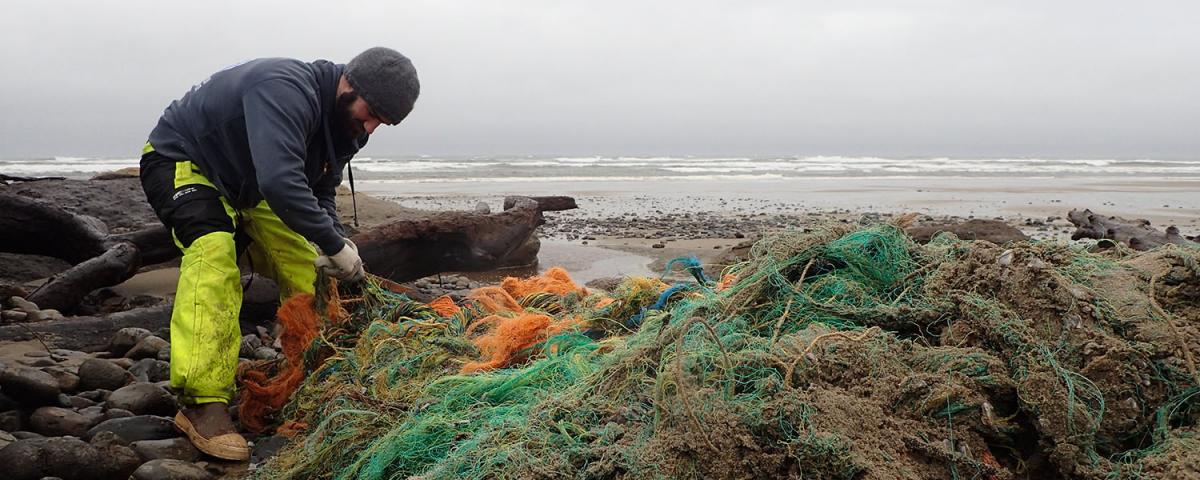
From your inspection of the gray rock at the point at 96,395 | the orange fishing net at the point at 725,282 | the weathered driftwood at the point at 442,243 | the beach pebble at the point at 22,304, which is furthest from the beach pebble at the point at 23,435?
the orange fishing net at the point at 725,282

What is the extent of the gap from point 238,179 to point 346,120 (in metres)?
0.57

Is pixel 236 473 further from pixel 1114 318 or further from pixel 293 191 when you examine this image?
pixel 1114 318

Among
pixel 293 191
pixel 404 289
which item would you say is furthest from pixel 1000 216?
pixel 293 191

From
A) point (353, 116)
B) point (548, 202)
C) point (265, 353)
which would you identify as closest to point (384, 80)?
point (353, 116)

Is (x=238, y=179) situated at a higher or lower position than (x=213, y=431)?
higher

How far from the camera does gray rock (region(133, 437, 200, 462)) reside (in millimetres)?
3064

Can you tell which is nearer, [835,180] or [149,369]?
[149,369]

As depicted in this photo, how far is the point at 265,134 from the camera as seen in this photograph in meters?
3.34

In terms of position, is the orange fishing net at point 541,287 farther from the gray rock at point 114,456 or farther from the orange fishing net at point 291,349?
the gray rock at point 114,456

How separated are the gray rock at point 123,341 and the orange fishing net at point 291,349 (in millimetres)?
958

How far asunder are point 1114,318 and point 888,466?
1.05 metres

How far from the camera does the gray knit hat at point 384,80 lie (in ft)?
11.9

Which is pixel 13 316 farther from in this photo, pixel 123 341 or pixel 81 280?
pixel 123 341

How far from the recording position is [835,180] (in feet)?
93.7
